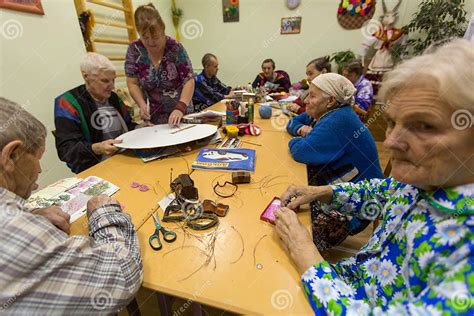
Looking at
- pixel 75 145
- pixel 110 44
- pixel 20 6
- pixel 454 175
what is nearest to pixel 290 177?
pixel 454 175

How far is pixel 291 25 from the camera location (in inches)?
167

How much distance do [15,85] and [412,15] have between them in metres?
5.17

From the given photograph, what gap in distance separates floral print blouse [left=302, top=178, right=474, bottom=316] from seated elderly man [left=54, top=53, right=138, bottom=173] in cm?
122

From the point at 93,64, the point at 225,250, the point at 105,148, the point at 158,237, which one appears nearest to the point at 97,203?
the point at 158,237

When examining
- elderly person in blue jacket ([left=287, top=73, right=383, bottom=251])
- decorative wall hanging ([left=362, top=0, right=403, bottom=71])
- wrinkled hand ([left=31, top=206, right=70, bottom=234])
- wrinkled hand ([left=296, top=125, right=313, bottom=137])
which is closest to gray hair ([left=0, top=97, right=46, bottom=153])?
wrinkled hand ([left=31, top=206, right=70, bottom=234])

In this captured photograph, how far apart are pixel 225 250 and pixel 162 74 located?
1492mm

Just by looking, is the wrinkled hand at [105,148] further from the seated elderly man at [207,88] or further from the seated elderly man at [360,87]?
the seated elderly man at [360,87]

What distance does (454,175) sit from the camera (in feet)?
1.61

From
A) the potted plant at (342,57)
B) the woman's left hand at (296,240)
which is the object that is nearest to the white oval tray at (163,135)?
the woman's left hand at (296,240)

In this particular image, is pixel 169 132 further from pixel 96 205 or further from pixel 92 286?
pixel 92 286

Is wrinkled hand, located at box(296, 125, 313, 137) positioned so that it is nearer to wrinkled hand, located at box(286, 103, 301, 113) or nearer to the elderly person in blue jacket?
the elderly person in blue jacket

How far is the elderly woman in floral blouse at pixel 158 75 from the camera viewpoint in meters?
1.59

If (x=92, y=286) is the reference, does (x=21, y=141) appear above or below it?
above

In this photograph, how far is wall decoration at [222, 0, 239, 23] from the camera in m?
4.37
